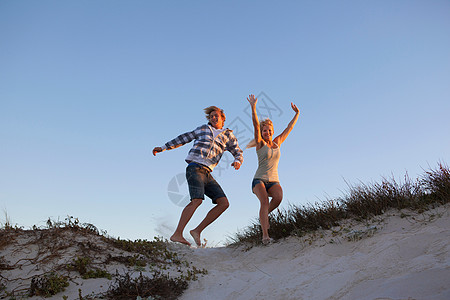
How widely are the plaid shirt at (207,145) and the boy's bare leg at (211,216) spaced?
632mm

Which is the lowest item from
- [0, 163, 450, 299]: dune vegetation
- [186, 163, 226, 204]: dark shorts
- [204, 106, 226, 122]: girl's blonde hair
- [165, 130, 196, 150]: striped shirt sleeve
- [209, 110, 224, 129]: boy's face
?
[0, 163, 450, 299]: dune vegetation

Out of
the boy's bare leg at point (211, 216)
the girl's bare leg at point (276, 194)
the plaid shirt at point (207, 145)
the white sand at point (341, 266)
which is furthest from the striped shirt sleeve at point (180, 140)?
the white sand at point (341, 266)

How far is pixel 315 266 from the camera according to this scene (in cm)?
411

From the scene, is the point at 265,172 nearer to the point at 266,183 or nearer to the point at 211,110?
the point at 266,183

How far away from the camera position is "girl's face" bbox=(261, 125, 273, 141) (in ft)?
19.1

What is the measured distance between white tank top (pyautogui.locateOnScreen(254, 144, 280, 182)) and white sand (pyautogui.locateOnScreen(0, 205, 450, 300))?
1.11 meters

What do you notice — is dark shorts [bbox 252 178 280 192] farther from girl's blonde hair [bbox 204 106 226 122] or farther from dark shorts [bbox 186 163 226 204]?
girl's blonde hair [bbox 204 106 226 122]

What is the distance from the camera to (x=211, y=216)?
5762 mm

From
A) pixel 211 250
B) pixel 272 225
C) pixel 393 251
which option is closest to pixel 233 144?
pixel 272 225

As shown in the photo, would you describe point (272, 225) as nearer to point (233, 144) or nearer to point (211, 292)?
point (233, 144)

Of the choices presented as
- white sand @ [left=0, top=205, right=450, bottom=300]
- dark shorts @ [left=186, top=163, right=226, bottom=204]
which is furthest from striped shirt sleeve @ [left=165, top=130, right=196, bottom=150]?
white sand @ [left=0, top=205, right=450, bottom=300]

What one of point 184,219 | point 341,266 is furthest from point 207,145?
point 341,266

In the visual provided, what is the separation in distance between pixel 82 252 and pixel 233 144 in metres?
3.07

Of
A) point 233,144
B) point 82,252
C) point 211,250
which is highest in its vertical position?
point 233,144
